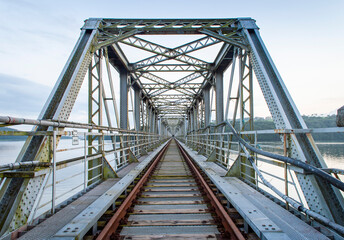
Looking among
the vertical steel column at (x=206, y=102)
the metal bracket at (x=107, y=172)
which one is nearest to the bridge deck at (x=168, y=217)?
the metal bracket at (x=107, y=172)

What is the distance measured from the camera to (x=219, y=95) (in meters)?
11.1

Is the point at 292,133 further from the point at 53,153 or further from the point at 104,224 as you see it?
the point at 53,153

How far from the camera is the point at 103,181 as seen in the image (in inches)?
194

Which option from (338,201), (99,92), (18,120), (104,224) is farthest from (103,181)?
(338,201)

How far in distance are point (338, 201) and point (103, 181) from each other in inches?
187

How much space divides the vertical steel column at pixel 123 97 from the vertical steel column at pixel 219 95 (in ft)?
17.0

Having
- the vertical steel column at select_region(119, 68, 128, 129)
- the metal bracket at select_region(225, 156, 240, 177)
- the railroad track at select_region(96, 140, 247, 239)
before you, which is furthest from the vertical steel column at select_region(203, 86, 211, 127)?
the railroad track at select_region(96, 140, 247, 239)

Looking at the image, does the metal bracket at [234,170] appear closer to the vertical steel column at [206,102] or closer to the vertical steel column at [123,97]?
the vertical steel column at [123,97]

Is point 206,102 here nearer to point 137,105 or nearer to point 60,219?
point 137,105

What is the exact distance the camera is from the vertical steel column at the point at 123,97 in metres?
10.4

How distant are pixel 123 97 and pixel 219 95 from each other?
5579mm

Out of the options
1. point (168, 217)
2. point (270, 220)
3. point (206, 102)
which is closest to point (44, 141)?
point (168, 217)

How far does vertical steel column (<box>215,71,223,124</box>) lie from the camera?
1082 centimetres

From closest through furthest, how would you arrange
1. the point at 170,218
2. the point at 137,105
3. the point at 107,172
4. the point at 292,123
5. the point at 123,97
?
the point at 170,218, the point at 292,123, the point at 107,172, the point at 123,97, the point at 137,105
